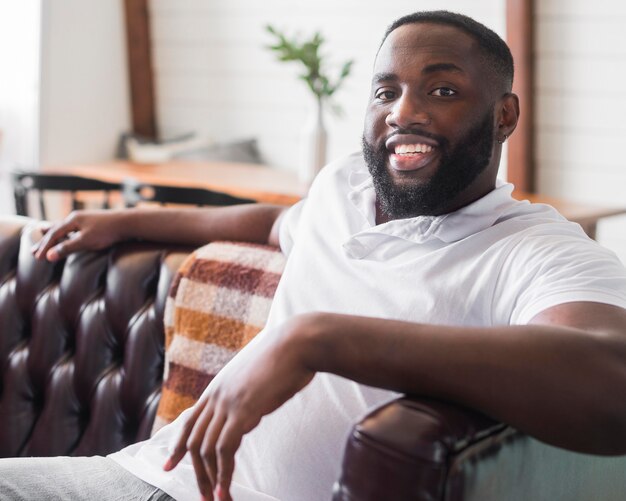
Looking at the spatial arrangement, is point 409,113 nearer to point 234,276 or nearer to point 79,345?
point 234,276

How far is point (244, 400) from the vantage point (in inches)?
43.8

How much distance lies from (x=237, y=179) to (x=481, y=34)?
248cm

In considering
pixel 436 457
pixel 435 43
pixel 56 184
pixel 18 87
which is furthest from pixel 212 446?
pixel 18 87

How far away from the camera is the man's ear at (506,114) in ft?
4.87

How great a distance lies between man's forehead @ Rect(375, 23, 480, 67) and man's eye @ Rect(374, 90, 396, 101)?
2.0 inches

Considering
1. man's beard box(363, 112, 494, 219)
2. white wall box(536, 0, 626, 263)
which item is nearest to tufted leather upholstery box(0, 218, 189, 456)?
man's beard box(363, 112, 494, 219)

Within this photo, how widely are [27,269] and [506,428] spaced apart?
1292 millimetres

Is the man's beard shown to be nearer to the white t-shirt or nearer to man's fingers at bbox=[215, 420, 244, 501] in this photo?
the white t-shirt

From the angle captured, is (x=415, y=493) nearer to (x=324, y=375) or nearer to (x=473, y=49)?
(x=324, y=375)

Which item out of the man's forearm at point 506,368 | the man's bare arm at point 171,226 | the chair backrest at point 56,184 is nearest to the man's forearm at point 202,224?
the man's bare arm at point 171,226

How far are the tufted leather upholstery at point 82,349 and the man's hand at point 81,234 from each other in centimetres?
3

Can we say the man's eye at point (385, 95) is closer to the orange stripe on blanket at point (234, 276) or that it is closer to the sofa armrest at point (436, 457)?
the orange stripe on blanket at point (234, 276)

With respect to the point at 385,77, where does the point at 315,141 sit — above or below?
below

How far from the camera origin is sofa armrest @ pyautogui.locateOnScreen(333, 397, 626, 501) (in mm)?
1006
